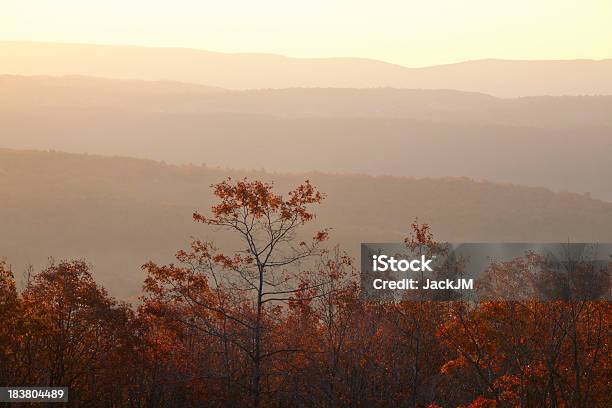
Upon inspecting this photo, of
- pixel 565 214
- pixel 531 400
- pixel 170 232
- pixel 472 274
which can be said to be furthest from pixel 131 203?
pixel 531 400

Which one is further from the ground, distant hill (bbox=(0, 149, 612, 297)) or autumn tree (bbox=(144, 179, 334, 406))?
distant hill (bbox=(0, 149, 612, 297))

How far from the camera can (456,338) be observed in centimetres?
3472

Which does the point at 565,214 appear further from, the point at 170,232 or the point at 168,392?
the point at 168,392

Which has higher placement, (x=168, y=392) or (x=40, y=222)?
(x=40, y=222)

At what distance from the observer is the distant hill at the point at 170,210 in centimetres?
14175

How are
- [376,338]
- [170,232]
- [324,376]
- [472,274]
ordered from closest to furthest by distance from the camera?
[324,376] < [376,338] < [472,274] < [170,232]

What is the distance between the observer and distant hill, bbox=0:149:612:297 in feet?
465

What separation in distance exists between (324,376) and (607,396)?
9352 millimetres

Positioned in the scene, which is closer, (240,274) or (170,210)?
(240,274)

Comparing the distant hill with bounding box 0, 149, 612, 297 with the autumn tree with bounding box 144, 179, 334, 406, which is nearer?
the autumn tree with bounding box 144, 179, 334, 406

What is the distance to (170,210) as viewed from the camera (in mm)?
158250

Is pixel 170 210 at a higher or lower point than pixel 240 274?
higher

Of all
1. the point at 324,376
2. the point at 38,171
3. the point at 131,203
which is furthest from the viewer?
the point at 38,171

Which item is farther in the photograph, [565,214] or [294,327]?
[565,214]
